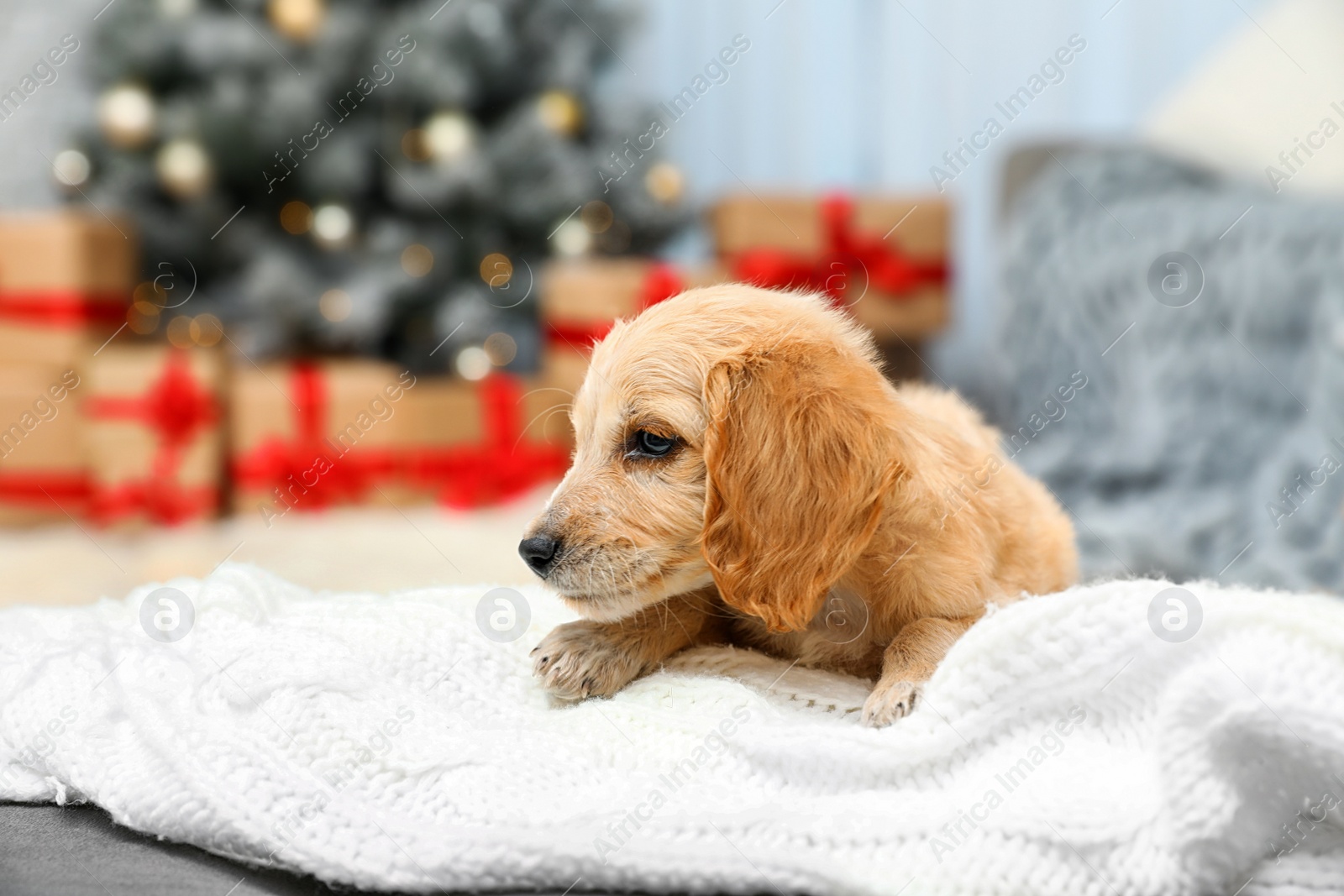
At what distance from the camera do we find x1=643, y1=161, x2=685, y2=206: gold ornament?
405cm

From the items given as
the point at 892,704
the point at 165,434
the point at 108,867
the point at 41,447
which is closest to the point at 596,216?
the point at 165,434

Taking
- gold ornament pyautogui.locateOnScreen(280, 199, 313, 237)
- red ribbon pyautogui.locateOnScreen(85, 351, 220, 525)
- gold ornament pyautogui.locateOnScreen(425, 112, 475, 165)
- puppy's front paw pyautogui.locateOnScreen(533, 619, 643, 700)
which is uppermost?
gold ornament pyautogui.locateOnScreen(425, 112, 475, 165)

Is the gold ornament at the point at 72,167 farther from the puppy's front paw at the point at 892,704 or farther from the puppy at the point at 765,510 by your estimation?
the puppy's front paw at the point at 892,704

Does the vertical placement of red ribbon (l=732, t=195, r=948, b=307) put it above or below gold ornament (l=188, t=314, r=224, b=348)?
above

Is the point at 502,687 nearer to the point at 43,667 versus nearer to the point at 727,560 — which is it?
the point at 727,560

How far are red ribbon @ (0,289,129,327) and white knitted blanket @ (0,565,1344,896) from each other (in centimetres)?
263

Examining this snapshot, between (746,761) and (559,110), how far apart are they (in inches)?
127

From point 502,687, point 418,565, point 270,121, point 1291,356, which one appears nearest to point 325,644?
point 502,687

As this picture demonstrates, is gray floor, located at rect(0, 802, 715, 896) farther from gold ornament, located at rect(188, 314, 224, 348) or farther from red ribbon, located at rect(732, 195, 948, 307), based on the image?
gold ornament, located at rect(188, 314, 224, 348)

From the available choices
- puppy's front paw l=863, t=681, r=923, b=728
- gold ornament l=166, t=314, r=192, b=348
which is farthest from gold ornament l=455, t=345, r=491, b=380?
puppy's front paw l=863, t=681, r=923, b=728

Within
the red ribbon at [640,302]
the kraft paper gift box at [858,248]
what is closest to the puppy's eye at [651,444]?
the red ribbon at [640,302]

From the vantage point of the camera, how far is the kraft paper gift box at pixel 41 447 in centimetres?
350

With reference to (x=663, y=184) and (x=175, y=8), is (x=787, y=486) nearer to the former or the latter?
(x=663, y=184)

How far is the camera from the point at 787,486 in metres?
1.17
